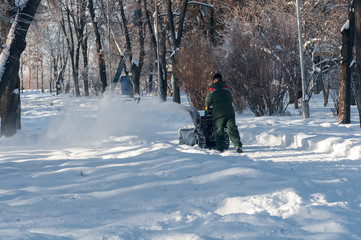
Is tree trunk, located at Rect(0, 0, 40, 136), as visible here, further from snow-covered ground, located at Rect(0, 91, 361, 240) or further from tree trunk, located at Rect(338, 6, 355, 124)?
tree trunk, located at Rect(338, 6, 355, 124)

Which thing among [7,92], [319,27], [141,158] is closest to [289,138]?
[141,158]

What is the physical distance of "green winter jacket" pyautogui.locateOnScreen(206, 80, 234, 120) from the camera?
9.18 meters

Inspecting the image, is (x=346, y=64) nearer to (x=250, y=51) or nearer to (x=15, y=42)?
(x=250, y=51)

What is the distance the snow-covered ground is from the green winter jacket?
0.94m

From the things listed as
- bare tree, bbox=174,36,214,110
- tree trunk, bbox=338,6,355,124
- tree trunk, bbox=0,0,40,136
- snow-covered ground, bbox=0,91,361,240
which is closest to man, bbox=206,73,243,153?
snow-covered ground, bbox=0,91,361,240

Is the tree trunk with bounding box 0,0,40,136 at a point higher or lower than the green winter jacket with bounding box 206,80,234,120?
higher

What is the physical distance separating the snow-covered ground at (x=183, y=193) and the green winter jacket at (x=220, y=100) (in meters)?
0.94

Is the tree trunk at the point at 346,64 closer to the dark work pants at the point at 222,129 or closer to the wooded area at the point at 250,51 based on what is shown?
the wooded area at the point at 250,51

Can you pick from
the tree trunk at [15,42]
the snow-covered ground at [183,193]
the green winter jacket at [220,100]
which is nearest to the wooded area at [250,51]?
the tree trunk at [15,42]

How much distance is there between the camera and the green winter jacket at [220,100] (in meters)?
9.18

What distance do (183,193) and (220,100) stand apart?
4.27 metres

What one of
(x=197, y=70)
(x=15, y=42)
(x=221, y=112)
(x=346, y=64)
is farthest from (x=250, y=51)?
(x=15, y=42)

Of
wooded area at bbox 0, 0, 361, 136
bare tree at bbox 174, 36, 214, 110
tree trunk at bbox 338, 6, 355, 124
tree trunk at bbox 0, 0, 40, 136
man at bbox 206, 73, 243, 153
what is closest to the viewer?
tree trunk at bbox 0, 0, 40, 136

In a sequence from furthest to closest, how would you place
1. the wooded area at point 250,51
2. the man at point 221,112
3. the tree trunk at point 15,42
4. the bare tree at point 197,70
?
the bare tree at point 197,70 → the wooded area at point 250,51 → the man at point 221,112 → the tree trunk at point 15,42
